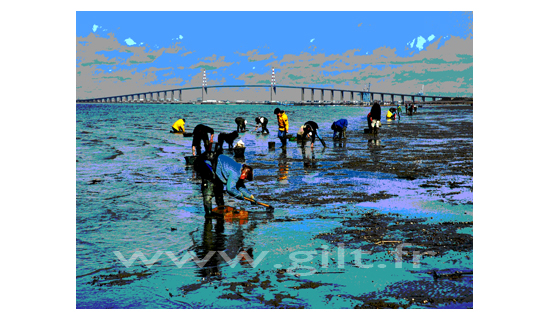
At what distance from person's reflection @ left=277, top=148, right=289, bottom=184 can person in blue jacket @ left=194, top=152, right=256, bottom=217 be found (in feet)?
15.5

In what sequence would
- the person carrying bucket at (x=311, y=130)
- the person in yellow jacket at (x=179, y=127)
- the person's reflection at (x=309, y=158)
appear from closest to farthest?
the person's reflection at (x=309, y=158), the person carrying bucket at (x=311, y=130), the person in yellow jacket at (x=179, y=127)

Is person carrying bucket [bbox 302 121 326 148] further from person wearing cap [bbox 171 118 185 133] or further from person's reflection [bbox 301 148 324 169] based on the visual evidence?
person wearing cap [bbox 171 118 185 133]

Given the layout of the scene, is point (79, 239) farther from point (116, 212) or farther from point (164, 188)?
point (164, 188)

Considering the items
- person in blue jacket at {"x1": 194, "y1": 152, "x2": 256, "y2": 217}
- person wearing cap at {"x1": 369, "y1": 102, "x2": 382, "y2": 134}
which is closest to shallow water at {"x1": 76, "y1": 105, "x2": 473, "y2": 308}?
person in blue jacket at {"x1": 194, "y1": 152, "x2": 256, "y2": 217}

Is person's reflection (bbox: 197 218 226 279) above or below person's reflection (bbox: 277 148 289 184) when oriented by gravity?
below

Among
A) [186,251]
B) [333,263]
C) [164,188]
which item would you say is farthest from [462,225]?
[164,188]

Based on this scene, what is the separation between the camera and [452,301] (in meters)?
5.96

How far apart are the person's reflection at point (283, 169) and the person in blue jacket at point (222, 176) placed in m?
4.73

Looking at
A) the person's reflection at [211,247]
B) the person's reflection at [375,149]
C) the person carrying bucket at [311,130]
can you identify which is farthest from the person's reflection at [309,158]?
the person's reflection at [211,247]

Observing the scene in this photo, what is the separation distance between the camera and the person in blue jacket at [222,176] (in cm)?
961

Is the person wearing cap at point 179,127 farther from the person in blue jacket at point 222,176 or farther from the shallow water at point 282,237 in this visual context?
the person in blue jacket at point 222,176

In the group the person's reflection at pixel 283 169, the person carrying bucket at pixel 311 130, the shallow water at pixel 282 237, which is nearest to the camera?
the shallow water at pixel 282 237

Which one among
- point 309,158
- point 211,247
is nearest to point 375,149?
point 309,158

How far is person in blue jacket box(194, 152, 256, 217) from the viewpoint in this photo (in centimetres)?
961
